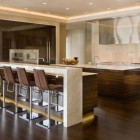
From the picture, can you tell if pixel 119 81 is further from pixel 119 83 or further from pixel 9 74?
pixel 9 74

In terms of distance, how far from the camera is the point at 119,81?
19.4ft

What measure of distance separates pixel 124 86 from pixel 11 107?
3.07 metres

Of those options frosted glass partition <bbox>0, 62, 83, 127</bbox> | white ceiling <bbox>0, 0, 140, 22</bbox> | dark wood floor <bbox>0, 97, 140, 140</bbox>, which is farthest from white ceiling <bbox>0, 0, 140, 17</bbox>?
dark wood floor <bbox>0, 97, 140, 140</bbox>

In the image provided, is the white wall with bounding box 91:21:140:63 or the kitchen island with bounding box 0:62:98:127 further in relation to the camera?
the white wall with bounding box 91:21:140:63

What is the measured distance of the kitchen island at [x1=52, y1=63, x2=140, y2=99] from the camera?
590 cm

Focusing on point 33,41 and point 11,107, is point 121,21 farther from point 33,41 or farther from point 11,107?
point 11,107

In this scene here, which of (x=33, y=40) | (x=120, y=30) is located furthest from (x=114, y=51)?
(x=33, y=40)

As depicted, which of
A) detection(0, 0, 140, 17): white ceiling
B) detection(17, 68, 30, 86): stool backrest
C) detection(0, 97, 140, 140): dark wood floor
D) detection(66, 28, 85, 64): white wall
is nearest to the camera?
detection(0, 97, 140, 140): dark wood floor

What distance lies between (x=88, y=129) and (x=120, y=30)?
5.14 m

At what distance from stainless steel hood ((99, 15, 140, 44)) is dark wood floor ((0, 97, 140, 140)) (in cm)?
355

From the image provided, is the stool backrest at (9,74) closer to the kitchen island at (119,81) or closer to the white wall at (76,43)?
the kitchen island at (119,81)

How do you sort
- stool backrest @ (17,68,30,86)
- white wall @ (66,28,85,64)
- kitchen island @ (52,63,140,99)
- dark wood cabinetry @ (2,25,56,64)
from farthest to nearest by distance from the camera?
white wall @ (66,28,85,64) < dark wood cabinetry @ (2,25,56,64) < kitchen island @ (52,63,140,99) < stool backrest @ (17,68,30,86)

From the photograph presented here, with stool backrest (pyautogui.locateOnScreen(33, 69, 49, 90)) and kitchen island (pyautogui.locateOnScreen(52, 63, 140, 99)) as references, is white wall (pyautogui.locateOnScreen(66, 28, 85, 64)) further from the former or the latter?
stool backrest (pyautogui.locateOnScreen(33, 69, 49, 90))

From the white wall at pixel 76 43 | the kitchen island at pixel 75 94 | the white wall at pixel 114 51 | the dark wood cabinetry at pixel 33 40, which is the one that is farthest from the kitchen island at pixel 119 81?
the white wall at pixel 76 43
